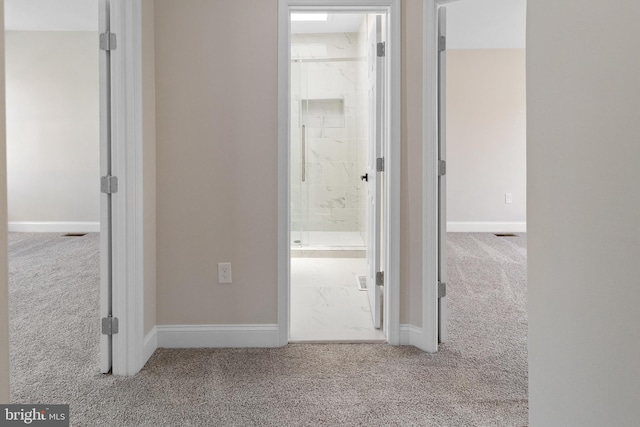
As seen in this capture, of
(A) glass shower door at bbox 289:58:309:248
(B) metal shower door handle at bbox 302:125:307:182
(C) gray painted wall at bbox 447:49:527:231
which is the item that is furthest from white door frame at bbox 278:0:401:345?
(C) gray painted wall at bbox 447:49:527:231

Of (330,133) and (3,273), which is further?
(330,133)

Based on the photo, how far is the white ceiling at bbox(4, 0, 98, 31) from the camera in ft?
18.5

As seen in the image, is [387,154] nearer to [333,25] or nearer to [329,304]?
[329,304]

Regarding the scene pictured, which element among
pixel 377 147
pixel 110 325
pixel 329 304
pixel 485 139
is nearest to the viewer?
pixel 110 325

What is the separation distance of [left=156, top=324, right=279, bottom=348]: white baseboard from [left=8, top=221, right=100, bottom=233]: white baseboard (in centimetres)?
478

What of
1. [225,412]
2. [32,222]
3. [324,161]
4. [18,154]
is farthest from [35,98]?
[225,412]

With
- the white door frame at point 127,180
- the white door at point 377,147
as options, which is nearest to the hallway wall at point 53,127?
the white door frame at point 127,180

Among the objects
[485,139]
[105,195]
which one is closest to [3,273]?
[105,195]

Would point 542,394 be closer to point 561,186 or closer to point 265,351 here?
point 561,186

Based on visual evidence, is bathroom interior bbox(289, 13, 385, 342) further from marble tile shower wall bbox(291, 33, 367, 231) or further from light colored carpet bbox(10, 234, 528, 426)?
light colored carpet bbox(10, 234, 528, 426)

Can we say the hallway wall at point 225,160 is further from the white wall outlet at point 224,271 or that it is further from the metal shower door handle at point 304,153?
the metal shower door handle at point 304,153

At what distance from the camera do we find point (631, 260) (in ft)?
3.01

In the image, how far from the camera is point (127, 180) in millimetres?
2414

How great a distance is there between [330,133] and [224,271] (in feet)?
12.4
